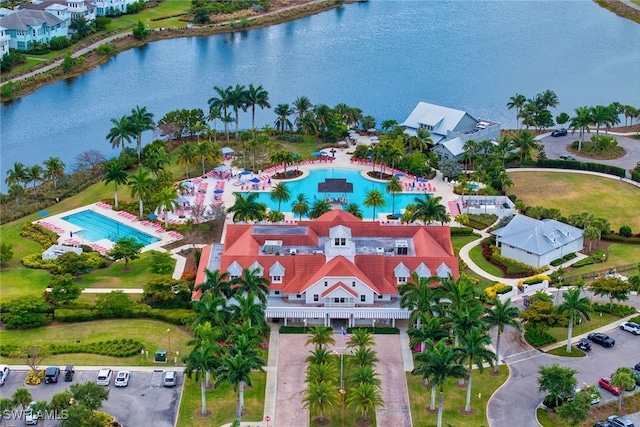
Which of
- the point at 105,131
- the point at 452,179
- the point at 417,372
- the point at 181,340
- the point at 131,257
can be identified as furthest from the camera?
the point at 105,131

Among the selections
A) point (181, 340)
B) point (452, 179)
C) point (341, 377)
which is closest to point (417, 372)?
point (341, 377)

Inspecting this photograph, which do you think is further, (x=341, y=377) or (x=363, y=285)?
(x=363, y=285)

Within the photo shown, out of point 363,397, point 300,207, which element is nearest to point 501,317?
point 363,397

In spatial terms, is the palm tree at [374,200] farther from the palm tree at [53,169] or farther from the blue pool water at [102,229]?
the palm tree at [53,169]

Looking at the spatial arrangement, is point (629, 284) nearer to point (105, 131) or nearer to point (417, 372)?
point (417, 372)

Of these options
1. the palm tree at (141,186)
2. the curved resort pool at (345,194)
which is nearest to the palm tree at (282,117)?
the curved resort pool at (345,194)

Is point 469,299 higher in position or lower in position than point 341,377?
higher

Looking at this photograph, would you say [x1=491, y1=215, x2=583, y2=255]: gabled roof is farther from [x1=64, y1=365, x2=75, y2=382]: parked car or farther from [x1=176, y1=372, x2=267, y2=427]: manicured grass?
[x1=64, y1=365, x2=75, y2=382]: parked car
